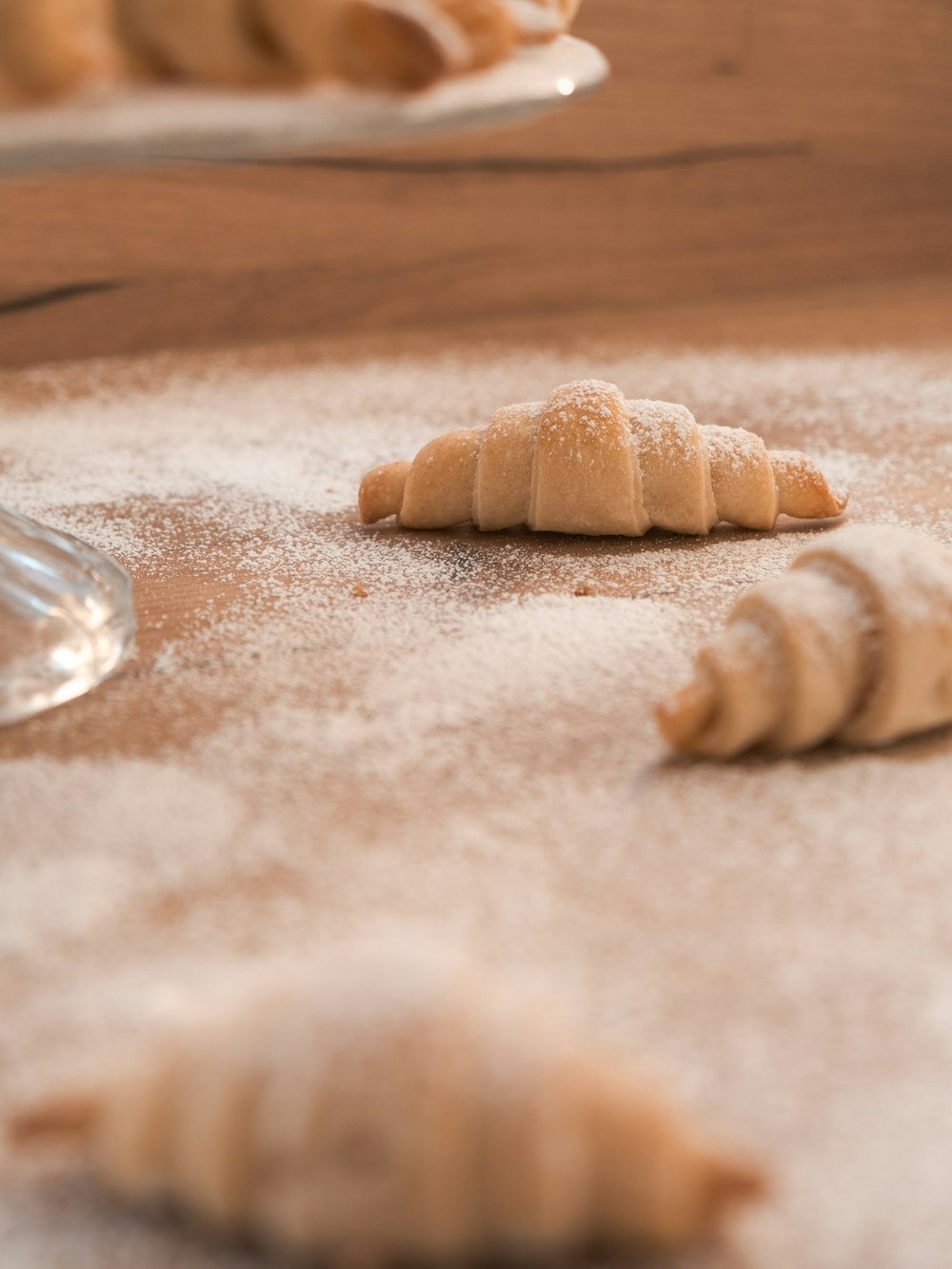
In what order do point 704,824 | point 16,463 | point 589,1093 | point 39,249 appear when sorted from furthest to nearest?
point 39,249
point 16,463
point 704,824
point 589,1093

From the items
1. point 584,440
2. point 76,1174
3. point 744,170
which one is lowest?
point 76,1174

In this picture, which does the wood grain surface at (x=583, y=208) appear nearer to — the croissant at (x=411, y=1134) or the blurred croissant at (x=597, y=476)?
the blurred croissant at (x=597, y=476)

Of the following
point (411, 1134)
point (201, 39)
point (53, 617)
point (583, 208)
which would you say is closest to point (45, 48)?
point (201, 39)

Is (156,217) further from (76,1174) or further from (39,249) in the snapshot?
(76,1174)

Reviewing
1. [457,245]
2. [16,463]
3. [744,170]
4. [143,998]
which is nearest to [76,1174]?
[143,998]

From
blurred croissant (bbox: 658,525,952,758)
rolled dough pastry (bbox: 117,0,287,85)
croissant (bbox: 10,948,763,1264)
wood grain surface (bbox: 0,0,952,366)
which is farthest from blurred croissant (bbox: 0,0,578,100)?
wood grain surface (bbox: 0,0,952,366)

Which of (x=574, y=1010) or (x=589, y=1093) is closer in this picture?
(x=589, y=1093)
